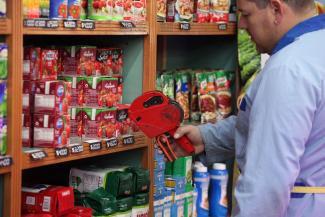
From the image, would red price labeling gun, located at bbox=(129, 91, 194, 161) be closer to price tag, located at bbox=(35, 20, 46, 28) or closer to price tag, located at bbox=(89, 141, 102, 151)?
price tag, located at bbox=(89, 141, 102, 151)

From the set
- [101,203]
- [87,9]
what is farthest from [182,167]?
[87,9]

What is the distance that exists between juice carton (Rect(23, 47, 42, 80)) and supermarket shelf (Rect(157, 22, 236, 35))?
2.73ft

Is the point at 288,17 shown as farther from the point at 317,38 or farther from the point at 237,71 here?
the point at 237,71

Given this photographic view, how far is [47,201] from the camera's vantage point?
296cm

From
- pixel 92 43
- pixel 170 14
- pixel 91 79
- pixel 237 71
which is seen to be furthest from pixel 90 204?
pixel 237 71

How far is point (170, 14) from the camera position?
3.88 metres

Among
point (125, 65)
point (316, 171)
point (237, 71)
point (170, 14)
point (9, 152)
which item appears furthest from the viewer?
point (237, 71)

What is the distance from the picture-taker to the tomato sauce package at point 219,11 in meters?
4.29

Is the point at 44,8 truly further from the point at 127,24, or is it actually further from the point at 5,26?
the point at 127,24

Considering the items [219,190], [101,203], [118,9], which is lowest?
[219,190]

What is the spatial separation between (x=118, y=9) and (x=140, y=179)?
772 mm

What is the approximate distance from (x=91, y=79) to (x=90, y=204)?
0.54 metres

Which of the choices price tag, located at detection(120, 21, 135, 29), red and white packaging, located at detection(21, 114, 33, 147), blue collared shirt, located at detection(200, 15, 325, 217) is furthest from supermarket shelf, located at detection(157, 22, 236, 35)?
blue collared shirt, located at detection(200, 15, 325, 217)

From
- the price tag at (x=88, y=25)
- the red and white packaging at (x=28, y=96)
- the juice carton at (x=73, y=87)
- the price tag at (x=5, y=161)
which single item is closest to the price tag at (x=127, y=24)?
the price tag at (x=88, y=25)
